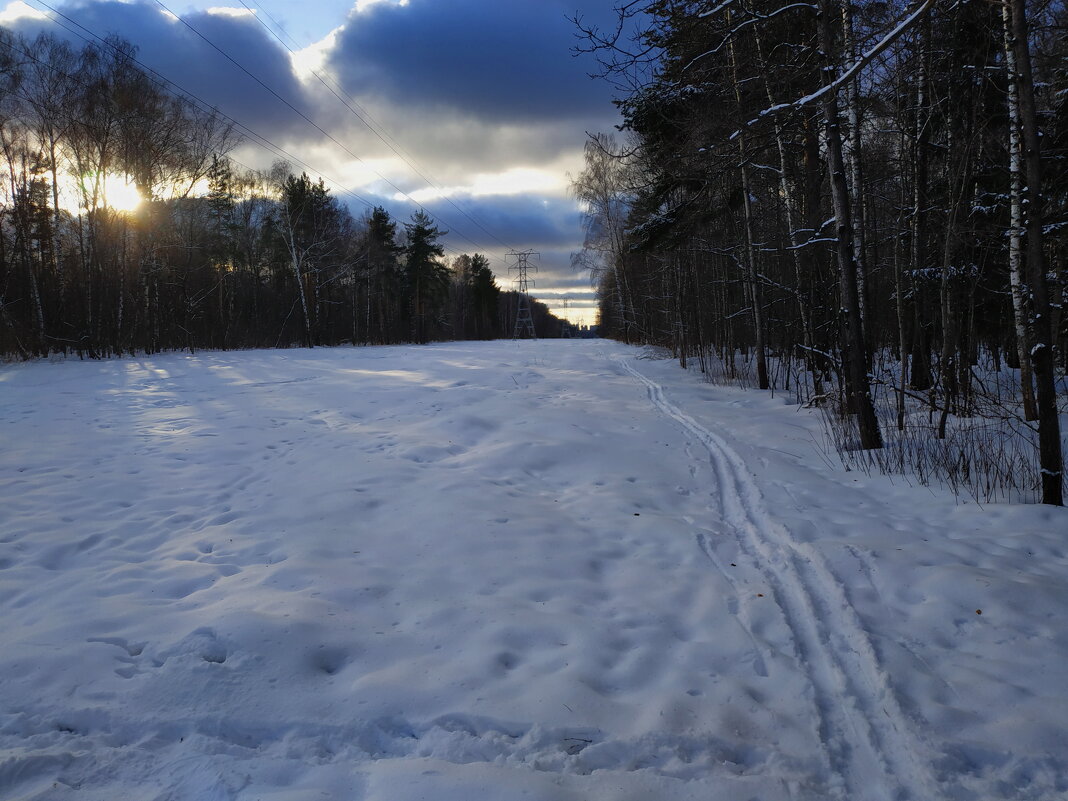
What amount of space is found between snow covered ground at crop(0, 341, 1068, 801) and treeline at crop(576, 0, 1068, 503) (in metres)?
2.40

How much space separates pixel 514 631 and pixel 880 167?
1509 cm

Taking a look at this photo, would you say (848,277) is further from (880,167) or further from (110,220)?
(110,220)

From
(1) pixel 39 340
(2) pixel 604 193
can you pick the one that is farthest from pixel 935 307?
(1) pixel 39 340

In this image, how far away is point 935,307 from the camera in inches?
467

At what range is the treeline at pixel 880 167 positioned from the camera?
15.2 feet

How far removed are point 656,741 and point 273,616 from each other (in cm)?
210

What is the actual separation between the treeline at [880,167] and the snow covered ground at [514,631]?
94.6 inches

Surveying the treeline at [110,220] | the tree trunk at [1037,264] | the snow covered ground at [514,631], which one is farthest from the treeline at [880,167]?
the treeline at [110,220]

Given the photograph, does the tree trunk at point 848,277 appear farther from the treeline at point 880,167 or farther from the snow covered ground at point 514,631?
the snow covered ground at point 514,631

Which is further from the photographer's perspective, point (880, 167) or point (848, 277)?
point (880, 167)

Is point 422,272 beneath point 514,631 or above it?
above

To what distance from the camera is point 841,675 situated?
2.62 meters

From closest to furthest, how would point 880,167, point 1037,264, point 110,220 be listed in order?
1. point 1037,264
2. point 880,167
3. point 110,220

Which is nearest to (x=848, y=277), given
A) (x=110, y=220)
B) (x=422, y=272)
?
(x=110, y=220)
